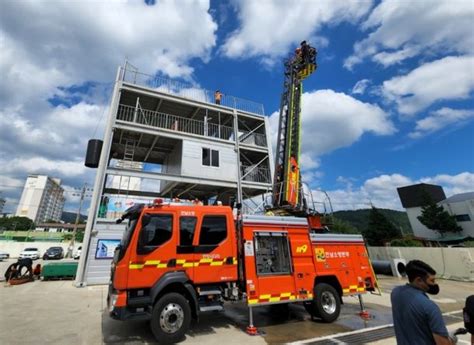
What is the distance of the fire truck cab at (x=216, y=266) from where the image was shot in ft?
18.4

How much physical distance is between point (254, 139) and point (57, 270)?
1542cm

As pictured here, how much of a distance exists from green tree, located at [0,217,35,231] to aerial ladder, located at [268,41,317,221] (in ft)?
292

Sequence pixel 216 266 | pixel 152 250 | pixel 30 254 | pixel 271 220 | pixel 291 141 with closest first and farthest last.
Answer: pixel 152 250 < pixel 216 266 < pixel 271 220 < pixel 291 141 < pixel 30 254

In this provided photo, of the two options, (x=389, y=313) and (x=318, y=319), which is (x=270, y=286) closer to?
(x=318, y=319)

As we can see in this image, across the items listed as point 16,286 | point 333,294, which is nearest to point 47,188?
point 16,286

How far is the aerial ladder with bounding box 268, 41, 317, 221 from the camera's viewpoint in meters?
10.8

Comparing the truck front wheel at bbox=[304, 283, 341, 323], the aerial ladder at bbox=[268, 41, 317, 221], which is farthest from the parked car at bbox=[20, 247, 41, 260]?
the truck front wheel at bbox=[304, 283, 341, 323]

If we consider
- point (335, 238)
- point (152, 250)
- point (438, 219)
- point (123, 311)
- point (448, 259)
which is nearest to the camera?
point (123, 311)

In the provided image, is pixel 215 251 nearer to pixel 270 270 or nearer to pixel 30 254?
pixel 270 270

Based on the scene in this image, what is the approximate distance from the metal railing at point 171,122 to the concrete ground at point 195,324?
36.5ft

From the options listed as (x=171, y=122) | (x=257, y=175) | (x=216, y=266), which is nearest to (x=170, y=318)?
(x=216, y=266)

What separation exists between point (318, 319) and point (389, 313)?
8.58 ft

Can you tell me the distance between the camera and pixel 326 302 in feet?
23.8

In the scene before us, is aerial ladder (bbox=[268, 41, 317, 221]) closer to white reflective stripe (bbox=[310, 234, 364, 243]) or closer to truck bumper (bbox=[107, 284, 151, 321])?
white reflective stripe (bbox=[310, 234, 364, 243])
